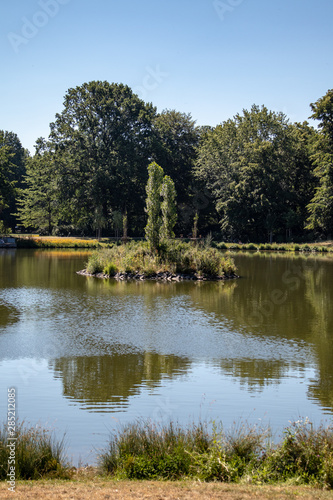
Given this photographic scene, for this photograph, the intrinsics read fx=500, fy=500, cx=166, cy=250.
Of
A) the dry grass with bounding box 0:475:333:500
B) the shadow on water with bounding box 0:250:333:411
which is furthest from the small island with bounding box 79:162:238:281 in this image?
the dry grass with bounding box 0:475:333:500

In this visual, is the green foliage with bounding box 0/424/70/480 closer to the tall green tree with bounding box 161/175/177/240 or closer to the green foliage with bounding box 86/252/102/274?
the green foliage with bounding box 86/252/102/274

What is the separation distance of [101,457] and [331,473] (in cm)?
253

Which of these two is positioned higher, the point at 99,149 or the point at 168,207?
the point at 99,149

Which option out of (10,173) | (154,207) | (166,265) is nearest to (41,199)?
(10,173)

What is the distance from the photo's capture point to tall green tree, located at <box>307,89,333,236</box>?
56.5 metres

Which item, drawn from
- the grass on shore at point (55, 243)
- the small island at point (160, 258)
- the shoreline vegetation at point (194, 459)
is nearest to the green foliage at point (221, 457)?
the shoreline vegetation at point (194, 459)

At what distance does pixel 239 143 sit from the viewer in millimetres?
65438

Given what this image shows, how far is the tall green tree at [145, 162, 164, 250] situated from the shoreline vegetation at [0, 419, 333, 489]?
81.4 feet

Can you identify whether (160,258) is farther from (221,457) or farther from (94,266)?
(221,457)

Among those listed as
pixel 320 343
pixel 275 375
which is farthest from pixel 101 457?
pixel 320 343

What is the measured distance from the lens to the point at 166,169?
6750 centimetres

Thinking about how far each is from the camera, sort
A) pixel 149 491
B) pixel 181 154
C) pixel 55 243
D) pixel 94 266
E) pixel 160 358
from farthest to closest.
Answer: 1. pixel 181 154
2. pixel 55 243
3. pixel 94 266
4. pixel 160 358
5. pixel 149 491

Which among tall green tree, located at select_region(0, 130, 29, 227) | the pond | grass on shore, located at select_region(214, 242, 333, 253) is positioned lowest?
the pond

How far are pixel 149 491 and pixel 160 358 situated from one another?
6344 millimetres
